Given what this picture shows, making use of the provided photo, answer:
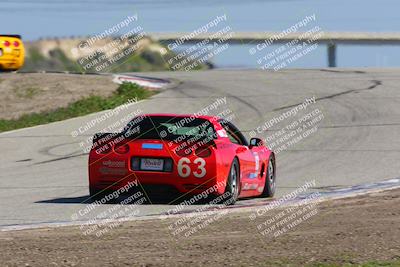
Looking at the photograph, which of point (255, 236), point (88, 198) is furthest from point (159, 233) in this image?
point (88, 198)

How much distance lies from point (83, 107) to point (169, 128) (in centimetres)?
1394

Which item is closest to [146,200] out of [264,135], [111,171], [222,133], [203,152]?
[111,171]

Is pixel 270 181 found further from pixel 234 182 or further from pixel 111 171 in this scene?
pixel 111 171

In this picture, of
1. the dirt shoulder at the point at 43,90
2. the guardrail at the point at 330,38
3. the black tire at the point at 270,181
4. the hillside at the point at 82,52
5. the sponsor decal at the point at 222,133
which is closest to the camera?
the sponsor decal at the point at 222,133

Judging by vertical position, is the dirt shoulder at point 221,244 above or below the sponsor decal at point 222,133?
above

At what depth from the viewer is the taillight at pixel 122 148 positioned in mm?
12703

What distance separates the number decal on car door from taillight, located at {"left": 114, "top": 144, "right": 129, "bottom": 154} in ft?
2.25

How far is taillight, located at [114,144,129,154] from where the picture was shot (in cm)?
1270

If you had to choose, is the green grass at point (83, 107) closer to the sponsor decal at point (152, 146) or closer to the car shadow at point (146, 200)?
the car shadow at point (146, 200)

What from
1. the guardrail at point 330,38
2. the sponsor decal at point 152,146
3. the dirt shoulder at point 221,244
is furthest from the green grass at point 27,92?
the guardrail at point 330,38

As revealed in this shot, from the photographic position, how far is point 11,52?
1287 inches

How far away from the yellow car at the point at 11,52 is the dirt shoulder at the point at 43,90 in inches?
35.7

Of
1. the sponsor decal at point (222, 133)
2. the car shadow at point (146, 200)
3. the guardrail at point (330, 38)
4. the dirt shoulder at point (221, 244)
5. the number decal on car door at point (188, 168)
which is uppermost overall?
the dirt shoulder at point (221, 244)

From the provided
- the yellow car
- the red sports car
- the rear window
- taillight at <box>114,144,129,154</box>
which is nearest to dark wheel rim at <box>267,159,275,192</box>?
the red sports car
